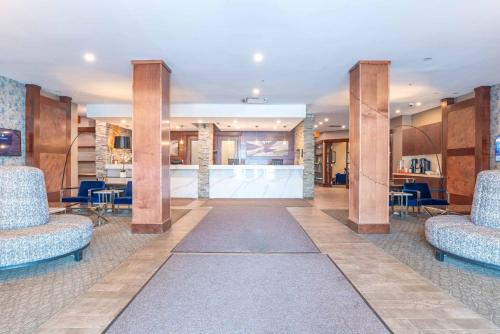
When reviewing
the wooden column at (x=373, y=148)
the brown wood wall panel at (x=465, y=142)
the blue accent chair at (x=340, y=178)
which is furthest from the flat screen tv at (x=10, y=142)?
the blue accent chair at (x=340, y=178)

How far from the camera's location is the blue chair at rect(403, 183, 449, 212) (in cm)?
587

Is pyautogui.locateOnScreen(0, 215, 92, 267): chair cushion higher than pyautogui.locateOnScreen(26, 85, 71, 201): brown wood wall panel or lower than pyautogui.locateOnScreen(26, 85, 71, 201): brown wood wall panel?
lower

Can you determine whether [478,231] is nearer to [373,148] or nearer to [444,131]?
[373,148]

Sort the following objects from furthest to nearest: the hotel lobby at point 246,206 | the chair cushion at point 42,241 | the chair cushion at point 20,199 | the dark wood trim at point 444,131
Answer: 1. the dark wood trim at point 444,131
2. the chair cushion at point 20,199
3. the chair cushion at point 42,241
4. the hotel lobby at point 246,206

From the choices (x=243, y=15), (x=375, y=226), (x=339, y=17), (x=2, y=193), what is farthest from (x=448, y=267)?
(x=2, y=193)

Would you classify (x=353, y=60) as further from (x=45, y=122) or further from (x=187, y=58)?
(x=45, y=122)

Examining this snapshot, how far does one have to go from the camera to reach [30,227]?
3.25m

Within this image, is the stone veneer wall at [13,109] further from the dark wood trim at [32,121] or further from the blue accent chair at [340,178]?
the blue accent chair at [340,178]

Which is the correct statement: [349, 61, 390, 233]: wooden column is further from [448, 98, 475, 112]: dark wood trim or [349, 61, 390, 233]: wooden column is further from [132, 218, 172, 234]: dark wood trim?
[448, 98, 475, 112]: dark wood trim

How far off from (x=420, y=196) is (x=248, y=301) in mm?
5244

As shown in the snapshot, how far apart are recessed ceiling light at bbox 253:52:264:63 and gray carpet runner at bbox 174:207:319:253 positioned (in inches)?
117

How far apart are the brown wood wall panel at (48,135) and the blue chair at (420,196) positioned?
8689 millimetres

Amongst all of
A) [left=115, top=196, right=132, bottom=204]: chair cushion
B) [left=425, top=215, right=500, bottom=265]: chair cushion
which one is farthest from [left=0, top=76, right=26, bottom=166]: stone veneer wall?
[left=425, top=215, right=500, bottom=265]: chair cushion

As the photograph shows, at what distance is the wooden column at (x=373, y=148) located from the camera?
480 centimetres
